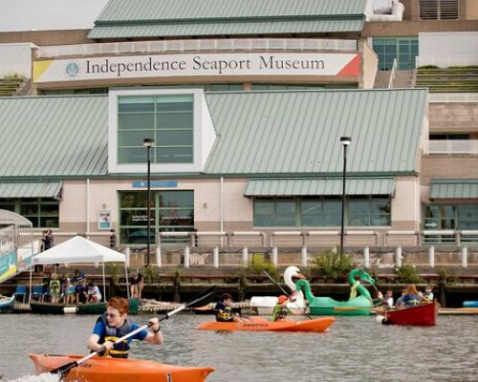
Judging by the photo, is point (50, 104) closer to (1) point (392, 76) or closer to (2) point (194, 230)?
(2) point (194, 230)

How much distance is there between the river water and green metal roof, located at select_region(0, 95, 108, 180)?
20.1 metres

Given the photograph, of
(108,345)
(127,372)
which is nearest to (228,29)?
(127,372)

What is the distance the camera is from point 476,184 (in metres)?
68.9

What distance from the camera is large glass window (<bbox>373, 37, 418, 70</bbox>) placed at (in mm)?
94250

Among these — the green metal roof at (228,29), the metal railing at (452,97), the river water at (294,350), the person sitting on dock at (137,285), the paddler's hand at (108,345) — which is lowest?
the river water at (294,350)

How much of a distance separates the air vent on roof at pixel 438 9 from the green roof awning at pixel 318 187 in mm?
43920

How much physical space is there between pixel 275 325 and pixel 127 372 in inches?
668

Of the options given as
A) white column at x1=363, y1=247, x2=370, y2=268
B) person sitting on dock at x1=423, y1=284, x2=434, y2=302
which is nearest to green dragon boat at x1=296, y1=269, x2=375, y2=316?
person sitting on dock at x1=423, y1=284, x2=434, y2=302

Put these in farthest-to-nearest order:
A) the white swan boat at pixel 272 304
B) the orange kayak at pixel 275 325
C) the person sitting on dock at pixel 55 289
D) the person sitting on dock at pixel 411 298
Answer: the person sitting on dock at pixel 55 289 → the white swan boat at pixel 272 304 → the person sitting on dock at pixel 411 298 → the orange kayak at pixel 275 325

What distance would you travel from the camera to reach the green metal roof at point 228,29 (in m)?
90.9

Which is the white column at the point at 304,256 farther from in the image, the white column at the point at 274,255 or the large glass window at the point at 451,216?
the large glass window at the point at 451,216

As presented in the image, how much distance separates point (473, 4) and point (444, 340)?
6970cm

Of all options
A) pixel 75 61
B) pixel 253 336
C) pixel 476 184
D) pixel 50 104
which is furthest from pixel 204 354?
pixel 75 61

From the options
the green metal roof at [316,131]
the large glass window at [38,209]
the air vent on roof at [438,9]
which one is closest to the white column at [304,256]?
the green metal roof at [316,131]
